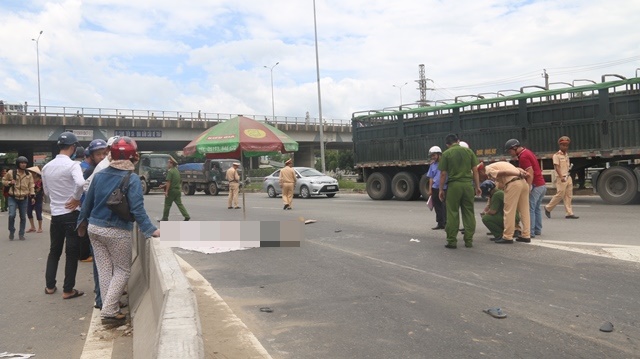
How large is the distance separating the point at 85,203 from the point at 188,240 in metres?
2.86

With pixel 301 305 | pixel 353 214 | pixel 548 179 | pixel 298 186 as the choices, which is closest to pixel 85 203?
pixel 301 305

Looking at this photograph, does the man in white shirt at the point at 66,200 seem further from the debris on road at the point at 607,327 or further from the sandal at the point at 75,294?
the debris on road at the point at 607,327

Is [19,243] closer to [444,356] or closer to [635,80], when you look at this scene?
[444,356]

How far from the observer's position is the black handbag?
4723 mm

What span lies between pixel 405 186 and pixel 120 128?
98.2 ft

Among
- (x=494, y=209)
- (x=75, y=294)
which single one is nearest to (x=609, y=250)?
(x=494, y=209)

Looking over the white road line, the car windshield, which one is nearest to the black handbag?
the white road line

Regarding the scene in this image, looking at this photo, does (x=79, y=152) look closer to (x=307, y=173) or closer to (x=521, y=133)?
(x=521, y=133)

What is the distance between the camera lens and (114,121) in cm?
4269

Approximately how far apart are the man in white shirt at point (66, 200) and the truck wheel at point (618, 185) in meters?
13.7

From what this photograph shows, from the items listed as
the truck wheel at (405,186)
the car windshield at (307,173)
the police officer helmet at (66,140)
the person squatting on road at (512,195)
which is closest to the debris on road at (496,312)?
the person squatting on road at (512,195)

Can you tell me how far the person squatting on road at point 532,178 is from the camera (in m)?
8.62

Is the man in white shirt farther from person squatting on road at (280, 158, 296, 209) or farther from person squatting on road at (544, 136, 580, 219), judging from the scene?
person squatting on road at (280, 158, 296, 209)

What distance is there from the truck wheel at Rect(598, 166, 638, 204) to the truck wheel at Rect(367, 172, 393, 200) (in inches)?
301
